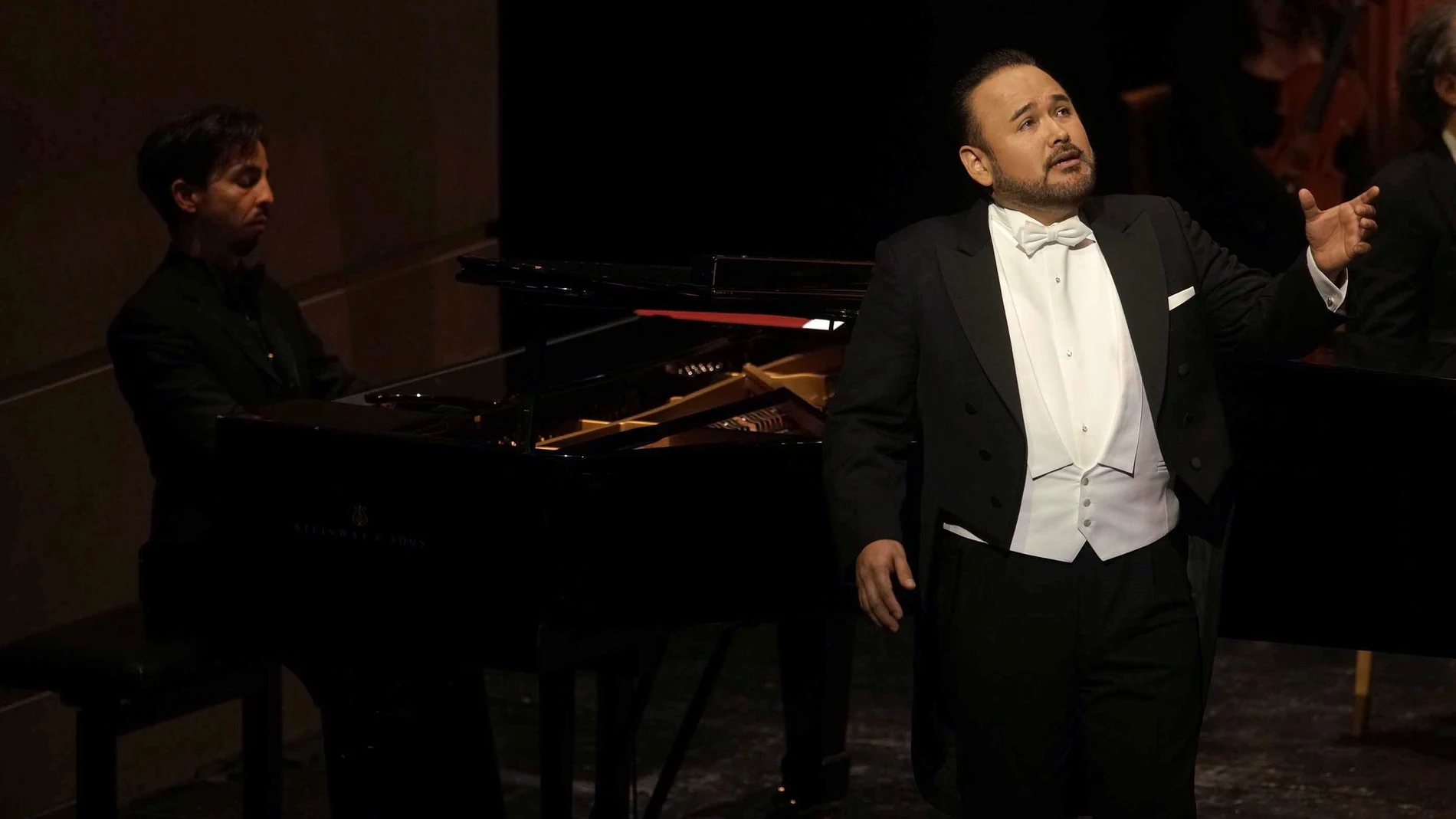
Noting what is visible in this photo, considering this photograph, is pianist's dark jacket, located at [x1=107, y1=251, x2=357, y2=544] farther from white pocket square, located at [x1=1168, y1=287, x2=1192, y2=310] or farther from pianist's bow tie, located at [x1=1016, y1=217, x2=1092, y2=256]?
white pocket square, located at [x1=1168, y1=287, x2=1192, y2=310]

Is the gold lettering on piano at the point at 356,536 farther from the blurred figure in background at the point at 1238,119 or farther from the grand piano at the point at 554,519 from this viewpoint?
the blurred figure in background at the point at 1238,119

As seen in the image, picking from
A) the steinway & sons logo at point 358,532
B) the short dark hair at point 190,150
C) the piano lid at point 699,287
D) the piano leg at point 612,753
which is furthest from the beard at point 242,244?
the piano leg at point 612,753

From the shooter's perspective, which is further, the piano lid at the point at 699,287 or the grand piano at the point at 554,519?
the piano lid at the point at 699,287

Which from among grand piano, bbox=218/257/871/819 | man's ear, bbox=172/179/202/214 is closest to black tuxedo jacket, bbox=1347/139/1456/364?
grand piano, bbox=218/257/871/819

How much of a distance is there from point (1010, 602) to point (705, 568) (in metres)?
0.65

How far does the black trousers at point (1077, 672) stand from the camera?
8.53 ft

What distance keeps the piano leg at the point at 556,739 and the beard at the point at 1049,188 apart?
103 cm

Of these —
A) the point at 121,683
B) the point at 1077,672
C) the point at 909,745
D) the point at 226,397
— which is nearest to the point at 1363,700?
the point at 909,745

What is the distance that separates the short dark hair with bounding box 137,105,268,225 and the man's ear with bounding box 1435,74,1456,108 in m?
2.26

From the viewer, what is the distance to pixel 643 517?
3.06 meters

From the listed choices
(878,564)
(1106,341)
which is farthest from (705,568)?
(1106,341)

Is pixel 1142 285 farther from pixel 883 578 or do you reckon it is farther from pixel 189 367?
pixel 189 367

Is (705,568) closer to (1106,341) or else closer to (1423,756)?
(1106,341)

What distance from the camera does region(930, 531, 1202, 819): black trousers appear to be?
260cm
